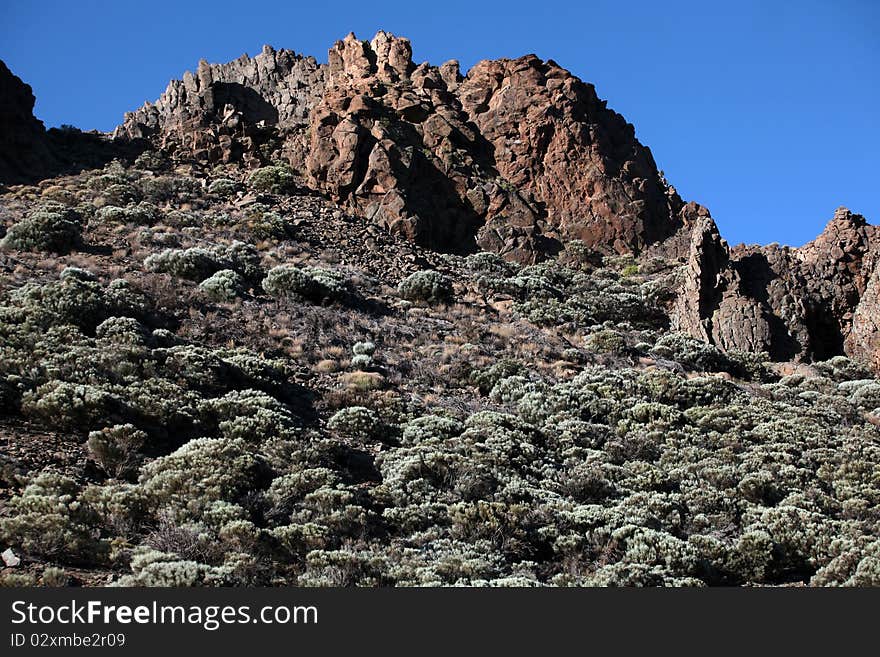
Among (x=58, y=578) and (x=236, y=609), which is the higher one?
(x=58, y=578)

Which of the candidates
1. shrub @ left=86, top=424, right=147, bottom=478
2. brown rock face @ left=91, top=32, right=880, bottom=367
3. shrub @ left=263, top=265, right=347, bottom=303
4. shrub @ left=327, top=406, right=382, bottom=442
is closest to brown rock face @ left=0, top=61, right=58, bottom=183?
brown rock face @ left=91, top=32, right=880, bottom=367

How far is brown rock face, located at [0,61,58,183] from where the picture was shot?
30969 mm

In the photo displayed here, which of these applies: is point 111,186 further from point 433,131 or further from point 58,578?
point 58,578

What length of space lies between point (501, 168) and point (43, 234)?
19.7 m

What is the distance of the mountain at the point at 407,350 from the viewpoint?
10.1 metres

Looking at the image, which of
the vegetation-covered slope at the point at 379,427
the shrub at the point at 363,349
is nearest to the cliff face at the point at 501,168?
the vegetation-covered slope at the point at 379,427

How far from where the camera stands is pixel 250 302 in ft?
69.0

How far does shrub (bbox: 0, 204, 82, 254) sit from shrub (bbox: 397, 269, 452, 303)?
1068 centimetres

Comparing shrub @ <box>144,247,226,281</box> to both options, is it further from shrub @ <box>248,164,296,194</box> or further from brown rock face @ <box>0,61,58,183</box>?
brown rock face @ <box>0,61,58,183</box>

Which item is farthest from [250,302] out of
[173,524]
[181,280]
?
[173,524]

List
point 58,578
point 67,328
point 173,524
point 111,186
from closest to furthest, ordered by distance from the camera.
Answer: point 58,578 < point 173,524 < point 67,328 < point 111,186

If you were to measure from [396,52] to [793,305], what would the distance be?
955 inches

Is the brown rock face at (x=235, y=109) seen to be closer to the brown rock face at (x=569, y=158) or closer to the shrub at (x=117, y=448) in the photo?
the brown rock face at (x=569, y=158)

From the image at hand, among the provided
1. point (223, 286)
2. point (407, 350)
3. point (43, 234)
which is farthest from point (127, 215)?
point (407, 350)
